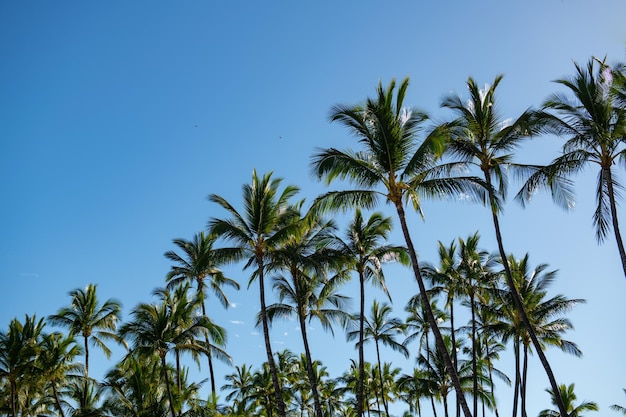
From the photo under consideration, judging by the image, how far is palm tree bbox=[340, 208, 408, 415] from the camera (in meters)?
23.0

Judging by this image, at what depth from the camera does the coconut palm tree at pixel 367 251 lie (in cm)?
2300

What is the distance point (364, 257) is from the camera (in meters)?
23.4

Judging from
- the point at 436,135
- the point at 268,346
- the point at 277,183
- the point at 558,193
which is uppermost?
the point at 277,183

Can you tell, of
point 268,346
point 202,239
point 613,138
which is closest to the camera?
point 613,138

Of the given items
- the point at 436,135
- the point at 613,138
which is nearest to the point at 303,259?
the point at 436,135

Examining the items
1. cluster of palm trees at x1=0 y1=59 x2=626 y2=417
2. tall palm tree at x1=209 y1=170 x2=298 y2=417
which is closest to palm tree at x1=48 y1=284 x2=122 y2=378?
cluster of palm trees at x1=0 y1=59 x2=626 y2=417

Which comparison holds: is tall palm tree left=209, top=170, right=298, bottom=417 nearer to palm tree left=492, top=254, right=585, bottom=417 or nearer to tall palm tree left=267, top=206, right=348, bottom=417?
tall palm tree left=267, top=206, right=348, bottom=417

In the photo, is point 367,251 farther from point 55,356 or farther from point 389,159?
point 55,356

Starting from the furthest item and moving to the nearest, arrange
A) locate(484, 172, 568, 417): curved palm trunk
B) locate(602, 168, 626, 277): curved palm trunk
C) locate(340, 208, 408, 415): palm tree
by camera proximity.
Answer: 1. locate(340, 208, 408, 415): palm tree
2. locate(484, 172, 568, 417): curved palm trunk
3. locate(602, 168, 626, 277): curved palm trunk

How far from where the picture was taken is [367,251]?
23.5 metres

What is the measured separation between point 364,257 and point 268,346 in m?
5.91

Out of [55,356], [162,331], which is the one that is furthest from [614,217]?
[55,356]

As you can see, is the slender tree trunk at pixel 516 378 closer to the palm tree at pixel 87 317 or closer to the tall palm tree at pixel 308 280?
the tall palm tree at pixel 308 280

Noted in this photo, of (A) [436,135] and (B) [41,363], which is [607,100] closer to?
(A) [436,135]
